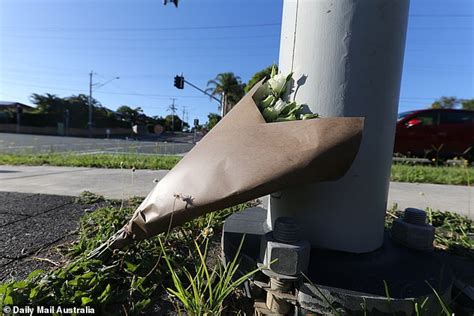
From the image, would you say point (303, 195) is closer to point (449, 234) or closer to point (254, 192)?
point (254, 192)

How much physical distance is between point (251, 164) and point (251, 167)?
14mm

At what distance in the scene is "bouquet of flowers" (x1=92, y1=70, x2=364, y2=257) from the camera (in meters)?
1.02

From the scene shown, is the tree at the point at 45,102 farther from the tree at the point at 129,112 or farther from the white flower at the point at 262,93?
the white flower at the point at 262,93

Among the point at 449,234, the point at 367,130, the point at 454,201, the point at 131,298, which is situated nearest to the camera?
the point at 131,298

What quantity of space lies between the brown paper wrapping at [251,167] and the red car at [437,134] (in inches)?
323

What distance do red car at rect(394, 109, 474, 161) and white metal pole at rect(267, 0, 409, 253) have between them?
25.3ft

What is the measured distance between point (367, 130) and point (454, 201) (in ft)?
9.63

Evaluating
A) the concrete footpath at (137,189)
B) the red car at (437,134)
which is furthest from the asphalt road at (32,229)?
the red car at (437,134)

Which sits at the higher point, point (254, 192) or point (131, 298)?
point (254, 192)

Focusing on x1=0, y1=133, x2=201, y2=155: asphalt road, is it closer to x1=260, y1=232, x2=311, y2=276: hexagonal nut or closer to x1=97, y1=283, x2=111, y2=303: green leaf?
x1=97, y1=283, x2=111, y2=303: green leaf

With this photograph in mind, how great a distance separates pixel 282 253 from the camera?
1.05 m

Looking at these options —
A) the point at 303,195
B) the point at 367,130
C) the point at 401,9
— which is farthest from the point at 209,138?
the point at 401,9

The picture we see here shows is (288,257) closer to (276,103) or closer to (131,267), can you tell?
(276,103)

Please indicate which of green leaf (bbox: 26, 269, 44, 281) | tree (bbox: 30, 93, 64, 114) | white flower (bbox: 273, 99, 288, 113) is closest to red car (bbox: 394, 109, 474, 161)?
white flower (bbox: 273, 99, 288, 113)
